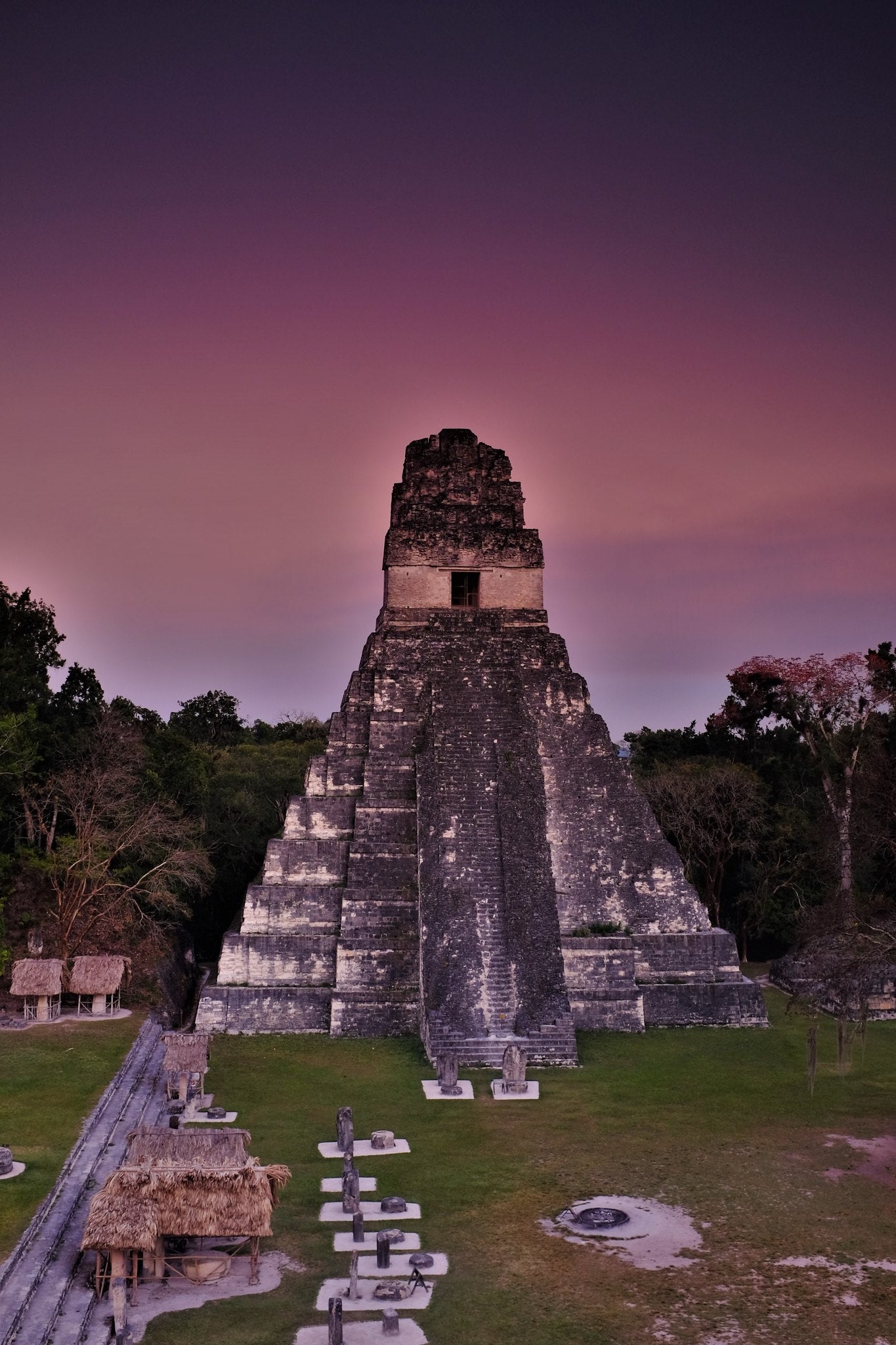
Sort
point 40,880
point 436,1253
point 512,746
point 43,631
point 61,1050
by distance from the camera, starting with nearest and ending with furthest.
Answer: point 436,1253, point 61,1050, point 512,746, point 40,880, point 43,631

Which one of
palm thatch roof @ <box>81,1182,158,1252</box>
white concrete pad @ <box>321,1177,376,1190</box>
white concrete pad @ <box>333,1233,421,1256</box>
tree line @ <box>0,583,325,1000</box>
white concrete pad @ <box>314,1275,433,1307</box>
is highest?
tree line @ <box>0,583,325,1000</box>

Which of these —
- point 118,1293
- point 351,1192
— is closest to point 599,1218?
point 351,1192

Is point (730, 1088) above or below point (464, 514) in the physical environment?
below

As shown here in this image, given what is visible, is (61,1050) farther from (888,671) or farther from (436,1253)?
(888,671)

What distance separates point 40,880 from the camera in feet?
83.9

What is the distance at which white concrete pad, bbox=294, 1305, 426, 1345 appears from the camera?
31.9ft

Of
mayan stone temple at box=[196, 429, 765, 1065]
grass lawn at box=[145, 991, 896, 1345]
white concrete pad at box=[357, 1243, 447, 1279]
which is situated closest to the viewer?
grass lawn at box=[145, 991, 896, 1345]

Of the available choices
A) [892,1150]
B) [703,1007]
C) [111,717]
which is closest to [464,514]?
[111,717]

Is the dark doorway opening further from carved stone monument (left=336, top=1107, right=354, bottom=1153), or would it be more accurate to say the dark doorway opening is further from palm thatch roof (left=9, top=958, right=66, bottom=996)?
carved stone monument (left=336, top=1107, right=354, bottom=1153)

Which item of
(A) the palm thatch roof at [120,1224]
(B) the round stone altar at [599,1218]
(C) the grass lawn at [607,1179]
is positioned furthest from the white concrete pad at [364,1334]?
(B) the round stone altar at [599,1218]

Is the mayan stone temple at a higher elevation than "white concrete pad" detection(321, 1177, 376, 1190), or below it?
higher

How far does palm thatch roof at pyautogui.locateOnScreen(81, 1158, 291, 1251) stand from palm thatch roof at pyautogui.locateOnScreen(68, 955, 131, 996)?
10.6 metres

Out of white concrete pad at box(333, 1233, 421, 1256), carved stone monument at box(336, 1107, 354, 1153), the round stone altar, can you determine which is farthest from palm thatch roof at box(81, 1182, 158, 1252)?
the round stone altar

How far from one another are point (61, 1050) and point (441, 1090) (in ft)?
21.1
